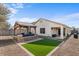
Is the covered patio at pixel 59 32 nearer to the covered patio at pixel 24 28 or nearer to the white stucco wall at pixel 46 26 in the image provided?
the white stucco wall at pixel 46 26


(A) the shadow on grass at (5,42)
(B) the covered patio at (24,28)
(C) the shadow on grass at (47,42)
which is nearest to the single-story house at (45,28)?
(B) the covered patio at (24,28)

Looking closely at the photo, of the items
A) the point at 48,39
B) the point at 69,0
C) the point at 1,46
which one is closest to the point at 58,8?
the point at 69,0

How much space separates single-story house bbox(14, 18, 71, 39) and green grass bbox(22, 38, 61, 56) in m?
0.14

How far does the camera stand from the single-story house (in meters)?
4.87

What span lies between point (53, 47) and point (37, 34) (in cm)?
42

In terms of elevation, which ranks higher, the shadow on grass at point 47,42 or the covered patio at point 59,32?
the covered patio at point 59,32

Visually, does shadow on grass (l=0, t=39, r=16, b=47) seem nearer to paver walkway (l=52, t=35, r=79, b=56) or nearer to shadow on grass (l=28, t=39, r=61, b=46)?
shadow on grass (l=28, t=39, r=61, b=46)

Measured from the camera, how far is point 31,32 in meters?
4.93

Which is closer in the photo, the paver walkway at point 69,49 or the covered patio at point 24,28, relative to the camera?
the paver walkway at point 69,49

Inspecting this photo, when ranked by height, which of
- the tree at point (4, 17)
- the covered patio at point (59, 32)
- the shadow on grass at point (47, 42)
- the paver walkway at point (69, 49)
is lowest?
the paver walkway at point (69, 49)

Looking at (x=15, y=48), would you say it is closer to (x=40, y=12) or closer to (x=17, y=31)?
(x=17, y=31)

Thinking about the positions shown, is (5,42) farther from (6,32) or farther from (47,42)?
(47,42)

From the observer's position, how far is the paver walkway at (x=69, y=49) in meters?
4.73

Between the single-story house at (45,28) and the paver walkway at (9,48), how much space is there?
241 millimetres
